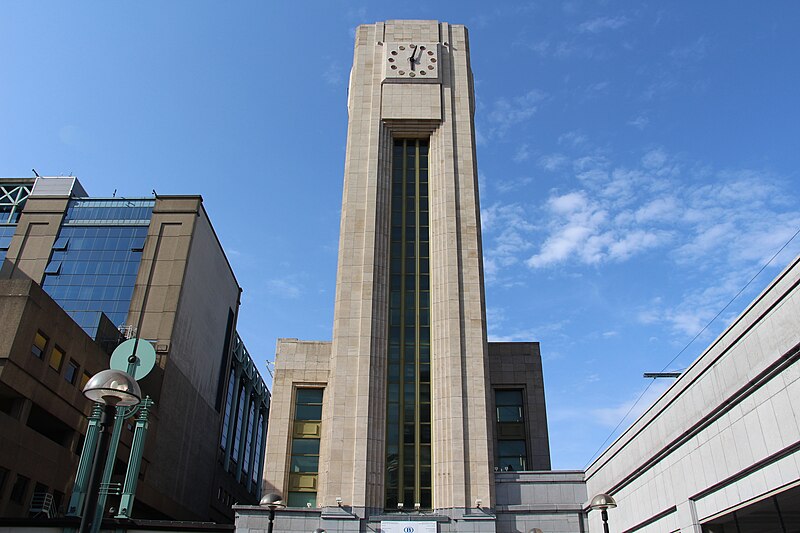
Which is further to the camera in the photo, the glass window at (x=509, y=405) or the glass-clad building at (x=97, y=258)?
the glass-clad building at (x=97, y=258)

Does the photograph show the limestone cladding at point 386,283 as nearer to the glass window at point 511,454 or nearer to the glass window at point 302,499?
the glass window at point 302,499

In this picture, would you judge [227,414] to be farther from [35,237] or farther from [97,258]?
[35,237]

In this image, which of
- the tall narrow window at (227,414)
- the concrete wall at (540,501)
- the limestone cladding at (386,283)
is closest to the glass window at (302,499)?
the limestone cladding at (386,283)

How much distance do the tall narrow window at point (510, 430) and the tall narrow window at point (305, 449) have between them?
14.0 metres

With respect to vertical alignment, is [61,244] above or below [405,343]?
above

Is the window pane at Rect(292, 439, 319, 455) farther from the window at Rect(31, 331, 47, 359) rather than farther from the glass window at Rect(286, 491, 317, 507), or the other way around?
the window at Rect(31, 331, 47, 359)

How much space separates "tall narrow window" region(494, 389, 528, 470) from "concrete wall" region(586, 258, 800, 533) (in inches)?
729

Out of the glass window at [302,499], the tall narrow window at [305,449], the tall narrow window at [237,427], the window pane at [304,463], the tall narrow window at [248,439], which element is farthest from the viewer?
the tall narrow window at [248,439]

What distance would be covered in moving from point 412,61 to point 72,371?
35959 millimetres

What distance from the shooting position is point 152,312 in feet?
225

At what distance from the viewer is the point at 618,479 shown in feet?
112

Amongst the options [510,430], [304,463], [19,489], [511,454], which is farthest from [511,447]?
[19,489]

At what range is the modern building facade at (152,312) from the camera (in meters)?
56.3

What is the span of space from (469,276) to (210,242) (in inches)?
1756
